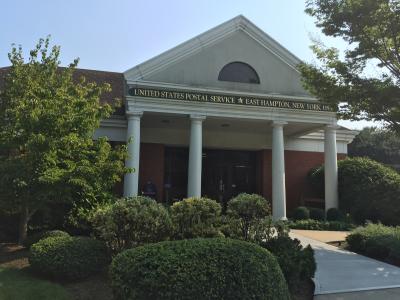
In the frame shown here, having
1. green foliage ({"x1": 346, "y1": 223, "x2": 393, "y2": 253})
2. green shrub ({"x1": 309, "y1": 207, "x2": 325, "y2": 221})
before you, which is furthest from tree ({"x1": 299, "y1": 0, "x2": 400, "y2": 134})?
green shrub ({"x1": 309, "y1": 207, "x2": 325, "y2": 221})

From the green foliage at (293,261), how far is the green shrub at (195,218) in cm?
134

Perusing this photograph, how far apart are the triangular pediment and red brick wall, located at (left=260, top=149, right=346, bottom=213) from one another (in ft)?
16.6

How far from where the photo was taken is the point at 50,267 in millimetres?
7891

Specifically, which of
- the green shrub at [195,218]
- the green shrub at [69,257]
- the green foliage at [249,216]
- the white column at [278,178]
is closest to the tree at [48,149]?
the green shrub at [69,257]

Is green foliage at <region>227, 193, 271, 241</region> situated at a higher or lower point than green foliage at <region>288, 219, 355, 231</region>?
higher

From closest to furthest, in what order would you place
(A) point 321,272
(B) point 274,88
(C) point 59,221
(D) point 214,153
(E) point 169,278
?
(E) point 169,278
(A) point 321,272
(C) point 59,221
(B) point 274,88
(D) point 214,153

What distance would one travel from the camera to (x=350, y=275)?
30.9 ft

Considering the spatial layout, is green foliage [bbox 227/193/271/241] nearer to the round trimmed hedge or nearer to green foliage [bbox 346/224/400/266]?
the round trimmed hedge

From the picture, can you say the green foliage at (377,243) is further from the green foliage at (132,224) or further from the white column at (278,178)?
the white column at (278,178)

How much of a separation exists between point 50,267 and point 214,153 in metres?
16.1

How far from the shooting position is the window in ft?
63.8

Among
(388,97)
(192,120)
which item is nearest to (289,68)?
(192,120)

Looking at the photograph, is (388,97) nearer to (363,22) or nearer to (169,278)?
(363,22)

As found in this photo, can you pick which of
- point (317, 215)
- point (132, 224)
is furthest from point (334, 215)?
point (132, 224)
